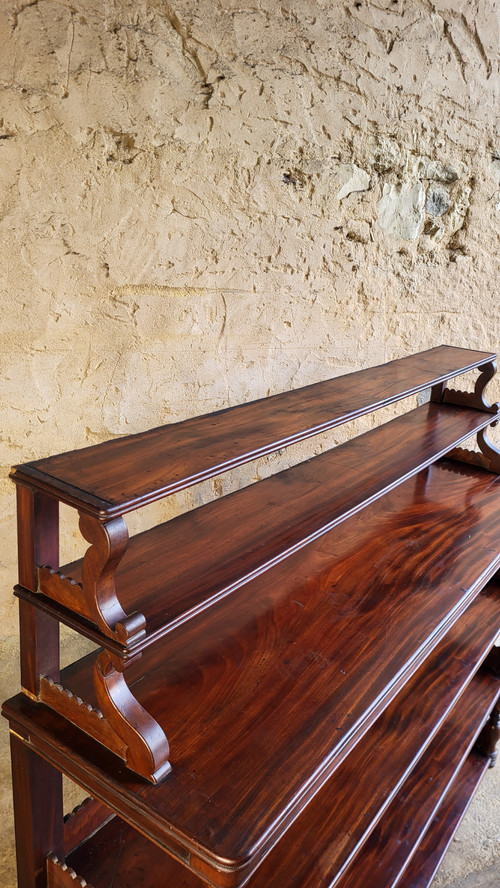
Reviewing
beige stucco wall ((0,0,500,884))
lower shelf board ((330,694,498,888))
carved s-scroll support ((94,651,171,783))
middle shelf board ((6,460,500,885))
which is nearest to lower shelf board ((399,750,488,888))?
lower shelf board ((330,694,498,888))

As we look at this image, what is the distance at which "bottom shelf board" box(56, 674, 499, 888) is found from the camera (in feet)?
3.91

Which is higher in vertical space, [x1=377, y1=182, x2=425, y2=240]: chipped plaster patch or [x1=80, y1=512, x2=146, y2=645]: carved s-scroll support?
[x1=377, y1=182, x2=425, y2=240]: chipped plaster patch

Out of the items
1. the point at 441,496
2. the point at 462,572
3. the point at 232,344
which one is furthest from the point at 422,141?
the point at 462,572

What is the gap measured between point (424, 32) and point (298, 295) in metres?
1.17

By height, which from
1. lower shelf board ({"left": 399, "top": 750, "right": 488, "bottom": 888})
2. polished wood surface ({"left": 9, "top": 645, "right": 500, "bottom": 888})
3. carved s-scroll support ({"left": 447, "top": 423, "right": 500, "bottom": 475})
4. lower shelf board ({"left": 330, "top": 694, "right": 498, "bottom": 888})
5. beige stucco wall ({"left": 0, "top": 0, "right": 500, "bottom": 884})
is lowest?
lower shelf board ({"left": 399, "top": 750, "right": 488, "bottom": 888})

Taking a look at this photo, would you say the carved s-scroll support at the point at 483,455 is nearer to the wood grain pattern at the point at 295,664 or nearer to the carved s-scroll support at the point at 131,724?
the wood grain pattern at the point at 295,664

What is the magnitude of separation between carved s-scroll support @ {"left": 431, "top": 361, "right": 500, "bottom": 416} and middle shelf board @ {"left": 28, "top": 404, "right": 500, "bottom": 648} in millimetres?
68

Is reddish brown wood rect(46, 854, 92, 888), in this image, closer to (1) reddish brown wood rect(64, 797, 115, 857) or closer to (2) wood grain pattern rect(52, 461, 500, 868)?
(1) reddish brown wood rect(64, 797, 115, 857)

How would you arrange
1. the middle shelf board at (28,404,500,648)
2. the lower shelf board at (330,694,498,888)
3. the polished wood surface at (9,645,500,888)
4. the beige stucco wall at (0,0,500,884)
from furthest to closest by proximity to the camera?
the beige stucco wall at (0,0,500,884) → the lower shelf board at (330,694,498,888) → the polished wood surface at (9,645,500,888) → the middle shelf board at (28,404,500,648)

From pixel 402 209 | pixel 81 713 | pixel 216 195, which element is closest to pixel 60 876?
pixel 81 713

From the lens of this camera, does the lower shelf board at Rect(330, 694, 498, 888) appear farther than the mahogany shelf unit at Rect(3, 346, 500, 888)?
Yes

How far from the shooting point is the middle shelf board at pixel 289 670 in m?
0.88

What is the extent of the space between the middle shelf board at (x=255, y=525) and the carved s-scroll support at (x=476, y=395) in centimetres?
7

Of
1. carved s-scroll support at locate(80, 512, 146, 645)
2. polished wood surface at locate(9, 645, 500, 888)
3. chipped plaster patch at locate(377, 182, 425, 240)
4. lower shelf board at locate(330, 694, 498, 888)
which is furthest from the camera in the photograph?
chipped plaster patch at locate(377, 182, 425, 240)
